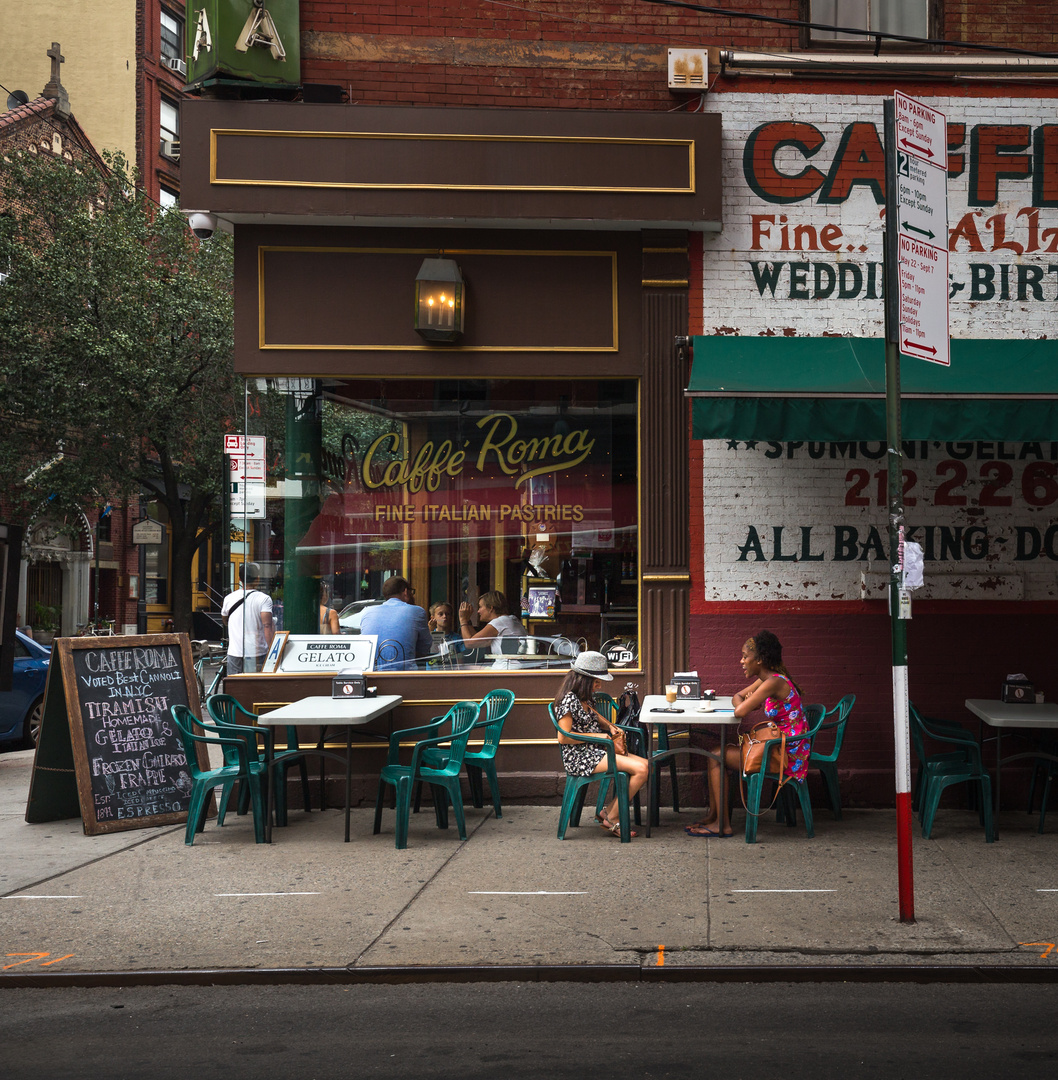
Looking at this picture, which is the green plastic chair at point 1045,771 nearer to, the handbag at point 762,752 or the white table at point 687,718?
the handbag at point 762,752

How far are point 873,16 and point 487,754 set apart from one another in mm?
7028

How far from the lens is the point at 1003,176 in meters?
9.45

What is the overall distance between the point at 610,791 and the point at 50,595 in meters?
28.7

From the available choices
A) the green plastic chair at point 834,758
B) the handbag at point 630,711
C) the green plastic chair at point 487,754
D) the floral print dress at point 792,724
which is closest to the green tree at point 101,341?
the green plastic chair at point 487,754

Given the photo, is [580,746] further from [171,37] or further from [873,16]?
[171,37]

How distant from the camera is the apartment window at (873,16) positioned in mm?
9672

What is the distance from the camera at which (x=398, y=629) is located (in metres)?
9.51

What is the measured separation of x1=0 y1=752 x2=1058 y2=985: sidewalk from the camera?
214 inches

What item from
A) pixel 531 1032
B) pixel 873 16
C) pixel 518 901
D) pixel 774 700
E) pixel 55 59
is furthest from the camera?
pixel 55 59

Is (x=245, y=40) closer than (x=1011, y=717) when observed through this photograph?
No

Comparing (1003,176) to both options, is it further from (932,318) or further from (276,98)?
(276,98)

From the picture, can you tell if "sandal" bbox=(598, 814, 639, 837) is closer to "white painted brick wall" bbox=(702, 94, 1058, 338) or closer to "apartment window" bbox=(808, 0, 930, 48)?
"white painted brick wall" bbox=(702, 94, 1058, 338)

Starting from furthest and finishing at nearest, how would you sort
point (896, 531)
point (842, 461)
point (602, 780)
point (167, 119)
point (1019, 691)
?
point (167, 119), point (842, 461), point (1019, 691), point (602, 780), point (896, 531)

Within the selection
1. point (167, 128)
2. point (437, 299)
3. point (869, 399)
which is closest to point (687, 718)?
point (869, 399)
